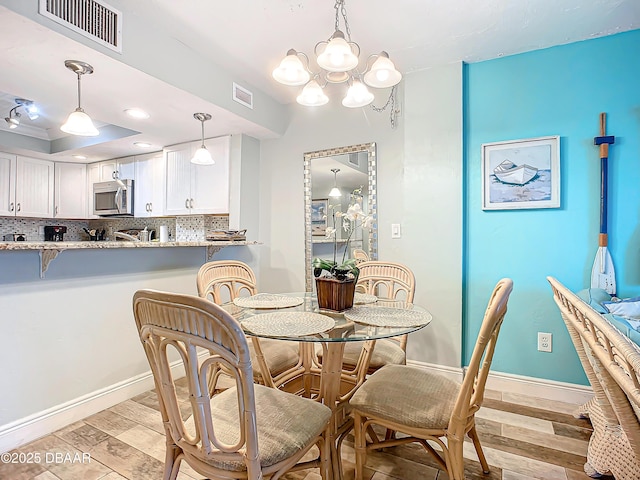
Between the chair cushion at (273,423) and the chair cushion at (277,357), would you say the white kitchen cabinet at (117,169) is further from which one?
the chair cushion at (273,423)

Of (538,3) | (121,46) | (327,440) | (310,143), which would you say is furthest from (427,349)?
(121,46)

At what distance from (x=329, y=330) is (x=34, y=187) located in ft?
15.7

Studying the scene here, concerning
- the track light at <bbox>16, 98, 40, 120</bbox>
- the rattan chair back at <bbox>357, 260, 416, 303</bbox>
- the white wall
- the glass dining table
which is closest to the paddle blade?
the white wall

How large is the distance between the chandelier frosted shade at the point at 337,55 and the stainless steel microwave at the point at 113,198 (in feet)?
11.1

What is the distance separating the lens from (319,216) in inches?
129

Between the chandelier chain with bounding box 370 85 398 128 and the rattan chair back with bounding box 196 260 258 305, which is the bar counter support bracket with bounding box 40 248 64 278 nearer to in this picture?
the rattan chair back with bounding box 196 260 258 305

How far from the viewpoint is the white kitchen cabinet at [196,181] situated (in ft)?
11.2

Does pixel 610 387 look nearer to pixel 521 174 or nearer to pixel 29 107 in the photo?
pixel 521 174

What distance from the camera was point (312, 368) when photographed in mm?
2031

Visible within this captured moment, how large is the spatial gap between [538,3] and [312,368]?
2459mm

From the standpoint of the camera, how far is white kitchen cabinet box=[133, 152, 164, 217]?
12.8 ft

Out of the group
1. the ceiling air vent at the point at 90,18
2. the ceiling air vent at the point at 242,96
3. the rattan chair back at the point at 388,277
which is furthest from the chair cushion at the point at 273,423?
the ceiling air vent at the point at 242,96

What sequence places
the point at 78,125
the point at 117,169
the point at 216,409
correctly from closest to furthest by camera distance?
the point at 216,409
the point at 78,125
the point at 117,169

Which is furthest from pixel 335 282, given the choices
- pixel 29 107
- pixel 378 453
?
pixel 29 107
